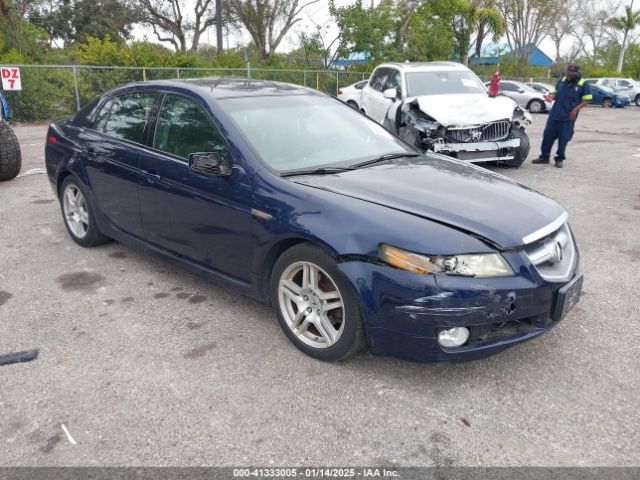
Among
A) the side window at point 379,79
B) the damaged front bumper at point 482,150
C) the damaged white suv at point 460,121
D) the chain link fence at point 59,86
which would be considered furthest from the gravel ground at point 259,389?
the chain link fence at point 59,86

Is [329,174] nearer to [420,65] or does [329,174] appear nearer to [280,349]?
[280,349]

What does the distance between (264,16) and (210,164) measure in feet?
103

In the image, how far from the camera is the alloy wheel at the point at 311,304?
3.15m

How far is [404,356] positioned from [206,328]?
54.9 inches

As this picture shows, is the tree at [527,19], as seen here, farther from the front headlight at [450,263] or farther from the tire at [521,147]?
the front headlight at [450,263]

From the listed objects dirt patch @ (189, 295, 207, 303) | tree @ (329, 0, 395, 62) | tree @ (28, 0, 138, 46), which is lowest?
dirt patch @ (189, 295, 207, 303)

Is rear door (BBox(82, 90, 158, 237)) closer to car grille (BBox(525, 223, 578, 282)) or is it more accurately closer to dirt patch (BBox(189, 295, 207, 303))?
dirt patch (BBox(189, 295, 207, 303))

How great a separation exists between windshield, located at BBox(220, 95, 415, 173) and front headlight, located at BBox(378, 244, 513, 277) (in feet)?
3.37

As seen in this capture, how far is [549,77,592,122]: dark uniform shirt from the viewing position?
9.29 m

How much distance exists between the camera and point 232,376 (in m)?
3.14

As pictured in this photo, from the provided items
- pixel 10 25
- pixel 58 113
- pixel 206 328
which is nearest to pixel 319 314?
pixel 206 328

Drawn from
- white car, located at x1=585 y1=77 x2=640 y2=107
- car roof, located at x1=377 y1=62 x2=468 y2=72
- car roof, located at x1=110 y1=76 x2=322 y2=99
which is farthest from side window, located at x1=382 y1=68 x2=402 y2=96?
white car, located at x1=585 y1=77 x2=640 y2=107

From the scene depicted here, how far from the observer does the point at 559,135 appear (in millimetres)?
9594

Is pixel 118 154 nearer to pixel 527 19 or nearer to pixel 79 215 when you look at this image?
pixel 79 215
